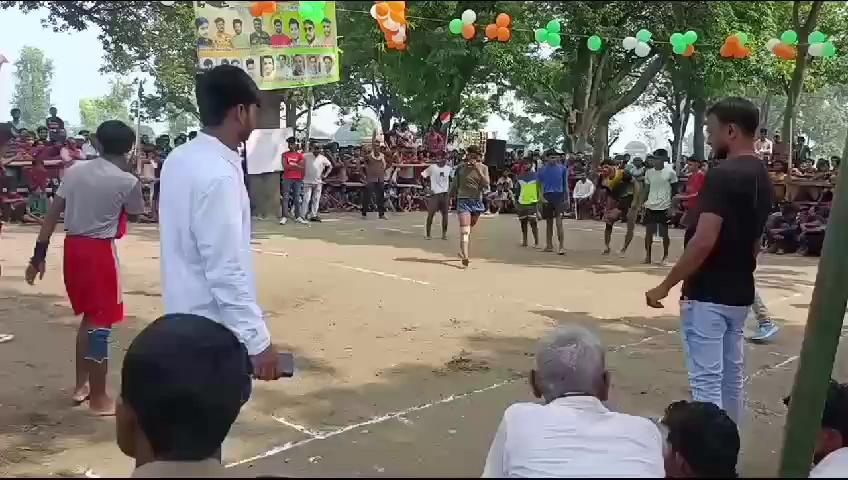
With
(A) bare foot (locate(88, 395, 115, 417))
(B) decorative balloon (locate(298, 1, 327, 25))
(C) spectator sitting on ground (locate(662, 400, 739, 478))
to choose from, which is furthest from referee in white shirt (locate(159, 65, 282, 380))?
(A) bare foot (locate(88, 395, 115, 417))

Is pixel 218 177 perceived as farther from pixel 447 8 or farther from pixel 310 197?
pixel 310 197

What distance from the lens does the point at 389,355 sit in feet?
19.4

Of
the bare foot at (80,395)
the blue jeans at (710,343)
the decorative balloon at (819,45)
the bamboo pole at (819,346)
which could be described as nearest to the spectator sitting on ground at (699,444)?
the bamboo pole at (819,346)

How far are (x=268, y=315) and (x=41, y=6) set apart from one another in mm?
4549

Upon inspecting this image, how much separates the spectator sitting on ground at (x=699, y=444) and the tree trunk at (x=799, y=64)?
1.74 m

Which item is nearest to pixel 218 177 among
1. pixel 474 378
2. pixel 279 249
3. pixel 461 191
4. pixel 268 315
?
pixel 474 378

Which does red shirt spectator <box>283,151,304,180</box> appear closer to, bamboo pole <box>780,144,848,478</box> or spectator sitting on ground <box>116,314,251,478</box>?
bamboo pole <box>780,144,848,478</box>

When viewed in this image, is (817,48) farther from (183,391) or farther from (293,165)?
(293,165)

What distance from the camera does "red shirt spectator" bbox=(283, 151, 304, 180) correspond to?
52.1 feet

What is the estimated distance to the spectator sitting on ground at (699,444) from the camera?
235 centimetres

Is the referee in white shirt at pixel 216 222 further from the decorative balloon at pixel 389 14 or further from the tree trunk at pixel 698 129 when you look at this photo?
the tree trunk at pixel 698 129

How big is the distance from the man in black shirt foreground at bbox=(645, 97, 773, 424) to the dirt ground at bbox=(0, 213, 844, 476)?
0.54 metres

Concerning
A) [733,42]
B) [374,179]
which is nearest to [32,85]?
[733,42]

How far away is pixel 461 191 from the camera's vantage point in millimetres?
10672
